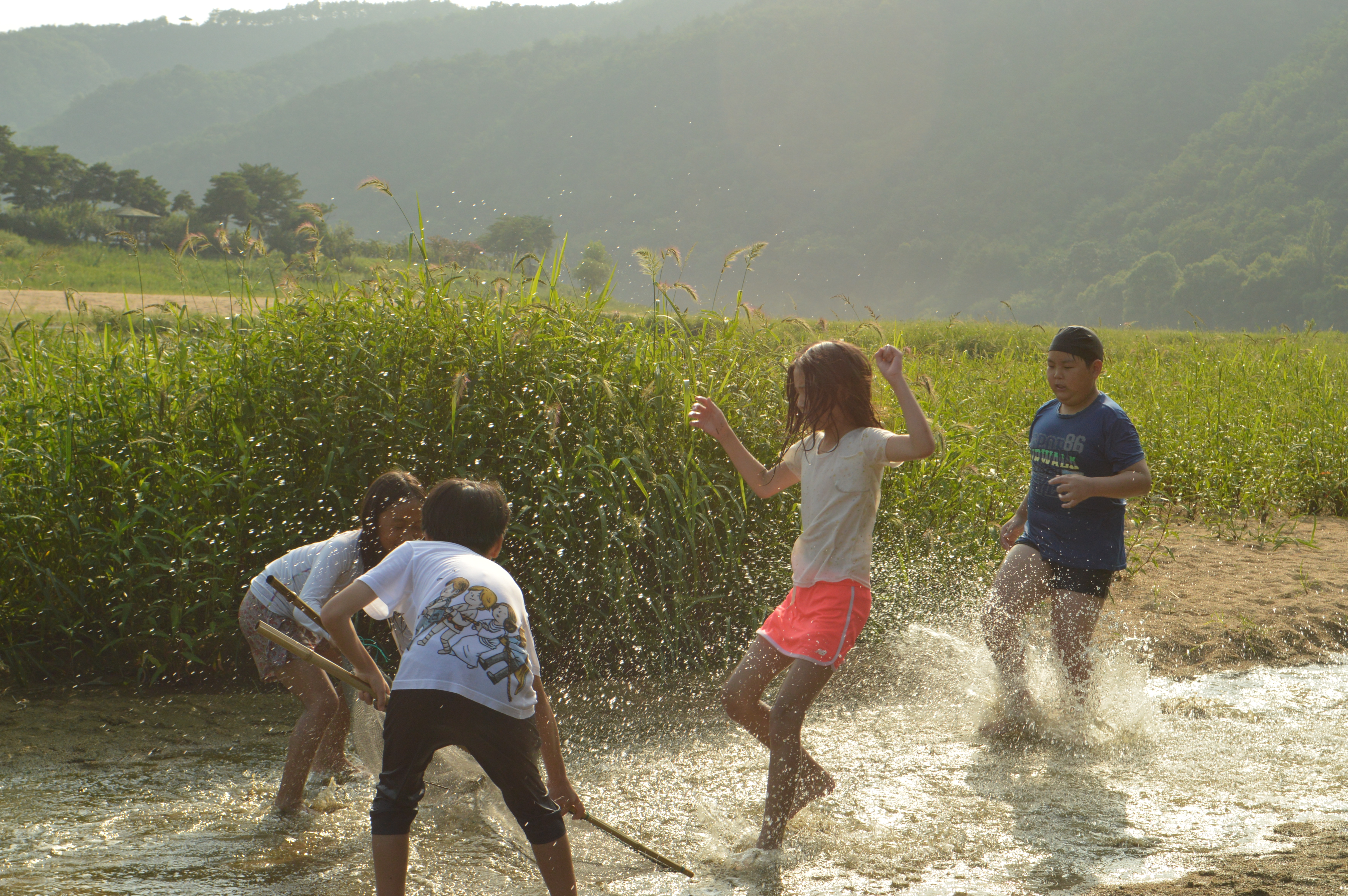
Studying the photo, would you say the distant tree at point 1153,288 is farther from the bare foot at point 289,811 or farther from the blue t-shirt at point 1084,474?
the bare foot at point 289,811

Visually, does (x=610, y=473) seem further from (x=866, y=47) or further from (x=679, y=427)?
(x=866, y=47)

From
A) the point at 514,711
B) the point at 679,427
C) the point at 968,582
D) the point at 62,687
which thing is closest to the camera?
the point at 514,711

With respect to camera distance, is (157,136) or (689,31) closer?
(689,31)

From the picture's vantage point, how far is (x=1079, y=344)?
3592mm

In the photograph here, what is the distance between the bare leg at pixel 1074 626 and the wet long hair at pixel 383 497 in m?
2.37

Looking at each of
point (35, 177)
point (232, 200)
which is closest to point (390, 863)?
point (232, 200)

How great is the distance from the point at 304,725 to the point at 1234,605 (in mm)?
4982

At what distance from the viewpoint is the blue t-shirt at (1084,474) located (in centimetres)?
353

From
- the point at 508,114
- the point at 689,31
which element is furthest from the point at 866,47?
the point at 508,114

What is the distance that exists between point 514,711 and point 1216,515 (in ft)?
21.8

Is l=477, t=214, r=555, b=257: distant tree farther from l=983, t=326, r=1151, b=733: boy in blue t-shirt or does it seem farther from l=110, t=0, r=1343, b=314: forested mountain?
l=983, t=326, r=1151, b=733: boy in blue t-shirt

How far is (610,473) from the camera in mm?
4562

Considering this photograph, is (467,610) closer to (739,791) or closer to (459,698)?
(459,698)

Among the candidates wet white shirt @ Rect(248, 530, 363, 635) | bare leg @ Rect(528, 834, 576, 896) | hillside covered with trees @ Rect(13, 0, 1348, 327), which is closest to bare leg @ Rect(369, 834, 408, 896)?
bare leg @ Rect(528, 834, 576, 896)
